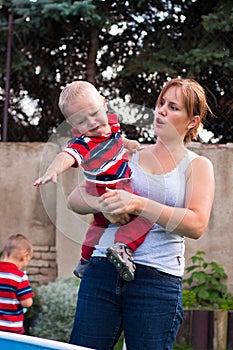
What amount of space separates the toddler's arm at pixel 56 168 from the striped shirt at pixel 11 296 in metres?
2.52

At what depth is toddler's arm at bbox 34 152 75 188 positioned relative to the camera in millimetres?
1903

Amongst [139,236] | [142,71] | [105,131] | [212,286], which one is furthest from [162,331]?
[142,71]

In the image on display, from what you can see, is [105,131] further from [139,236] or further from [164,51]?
[164,51]

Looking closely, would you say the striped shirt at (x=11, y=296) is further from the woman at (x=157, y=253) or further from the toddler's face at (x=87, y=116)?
the toddler's face at (x=87, y=116)

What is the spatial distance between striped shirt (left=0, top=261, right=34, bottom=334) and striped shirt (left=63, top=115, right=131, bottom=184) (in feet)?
7.92

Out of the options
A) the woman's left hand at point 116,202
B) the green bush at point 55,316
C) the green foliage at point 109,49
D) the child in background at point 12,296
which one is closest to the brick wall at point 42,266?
the green bush at point 55,316

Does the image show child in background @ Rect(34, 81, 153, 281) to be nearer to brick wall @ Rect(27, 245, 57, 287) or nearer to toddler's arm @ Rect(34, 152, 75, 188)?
toddler's arm @ Rect(34, 152, 75, 188)

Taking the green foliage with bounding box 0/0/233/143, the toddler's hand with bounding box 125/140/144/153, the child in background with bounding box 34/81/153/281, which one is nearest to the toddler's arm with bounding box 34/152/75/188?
the child in background with bounding box 34/81/153/281

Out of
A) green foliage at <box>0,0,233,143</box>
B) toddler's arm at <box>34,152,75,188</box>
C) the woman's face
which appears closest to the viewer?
toddler's arm at <box>34,152,75,188</box>

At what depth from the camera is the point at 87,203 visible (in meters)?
2.14

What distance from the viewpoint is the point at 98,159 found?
216 cm

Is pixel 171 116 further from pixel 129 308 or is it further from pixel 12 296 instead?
pixel 12 296

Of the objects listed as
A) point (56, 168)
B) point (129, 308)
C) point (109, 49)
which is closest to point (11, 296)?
point (129, 308)

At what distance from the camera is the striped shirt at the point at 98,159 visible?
213 cm
